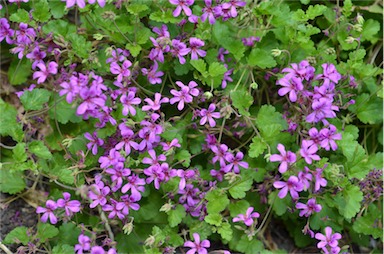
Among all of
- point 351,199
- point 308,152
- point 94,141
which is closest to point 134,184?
point 94,141

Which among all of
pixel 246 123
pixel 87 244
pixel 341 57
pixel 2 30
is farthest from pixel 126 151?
pixel 341 57

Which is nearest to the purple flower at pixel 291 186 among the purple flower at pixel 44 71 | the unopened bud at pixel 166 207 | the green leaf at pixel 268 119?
the green leaf at pixel 268 119

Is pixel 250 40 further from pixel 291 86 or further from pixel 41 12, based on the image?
pixel 41 12

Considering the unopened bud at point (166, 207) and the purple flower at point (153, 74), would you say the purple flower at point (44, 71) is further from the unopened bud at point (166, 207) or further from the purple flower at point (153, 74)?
the unopened bud at point (166, 207)

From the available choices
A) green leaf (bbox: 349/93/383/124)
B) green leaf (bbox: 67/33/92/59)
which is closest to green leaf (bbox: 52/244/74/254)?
green leaf (bbox: 67/33/92/59)

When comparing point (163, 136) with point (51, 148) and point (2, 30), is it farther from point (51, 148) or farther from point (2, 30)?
point (2, 30)
